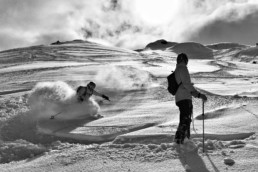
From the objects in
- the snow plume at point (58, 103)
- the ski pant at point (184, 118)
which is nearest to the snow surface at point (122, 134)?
the snow plume at point (58, 103)

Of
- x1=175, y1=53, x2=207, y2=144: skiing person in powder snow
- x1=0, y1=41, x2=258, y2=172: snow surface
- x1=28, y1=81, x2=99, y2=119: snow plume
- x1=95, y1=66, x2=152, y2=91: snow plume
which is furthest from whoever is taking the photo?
x1=95, y1=66, x2=152, y2=91: snow plume

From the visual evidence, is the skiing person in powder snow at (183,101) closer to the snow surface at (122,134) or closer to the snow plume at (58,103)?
the snow surface at (122,134)

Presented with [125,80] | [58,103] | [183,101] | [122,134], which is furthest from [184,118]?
[125,80]

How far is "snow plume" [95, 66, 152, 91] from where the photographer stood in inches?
541

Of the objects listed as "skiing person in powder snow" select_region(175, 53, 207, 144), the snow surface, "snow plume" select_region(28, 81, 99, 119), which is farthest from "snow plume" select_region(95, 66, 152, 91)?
"skiing person in powder snow" select_region(175, 53, 207, 144)

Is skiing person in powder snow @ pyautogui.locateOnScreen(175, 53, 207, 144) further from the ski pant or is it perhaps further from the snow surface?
A: the snow surface

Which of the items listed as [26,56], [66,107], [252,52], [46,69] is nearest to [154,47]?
[252,52]

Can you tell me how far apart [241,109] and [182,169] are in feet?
12.6

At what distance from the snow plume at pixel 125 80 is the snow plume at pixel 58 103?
365cm

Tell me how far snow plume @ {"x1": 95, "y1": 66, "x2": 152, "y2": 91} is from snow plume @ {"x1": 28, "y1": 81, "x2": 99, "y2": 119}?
12.0 ft

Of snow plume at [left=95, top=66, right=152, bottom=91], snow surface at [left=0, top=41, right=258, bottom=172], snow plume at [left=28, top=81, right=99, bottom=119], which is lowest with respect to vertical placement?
snow surface at [left=0, top=41, right=258, bottom=172]

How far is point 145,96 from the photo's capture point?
1179 centimetres

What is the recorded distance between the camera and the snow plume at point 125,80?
541 inches

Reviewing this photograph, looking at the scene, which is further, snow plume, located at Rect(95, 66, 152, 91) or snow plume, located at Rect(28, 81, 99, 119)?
snow plume, located at Rect(95, 66, 152, 91)
